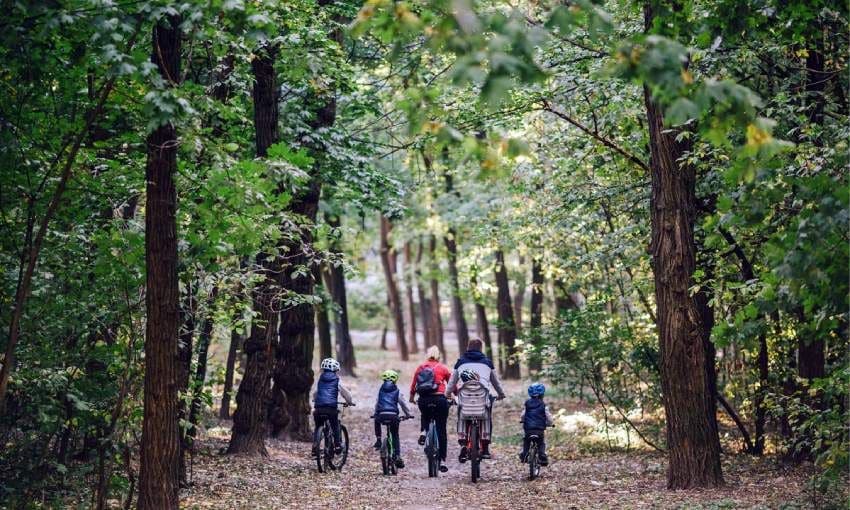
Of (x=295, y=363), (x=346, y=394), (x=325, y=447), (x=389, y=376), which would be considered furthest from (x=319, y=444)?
(x=295, y=363)

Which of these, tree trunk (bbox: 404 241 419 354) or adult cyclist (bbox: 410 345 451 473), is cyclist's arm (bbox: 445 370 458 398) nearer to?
adult cyclist (bbox: 410 345 451 473)

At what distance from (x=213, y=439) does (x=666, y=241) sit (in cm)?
988

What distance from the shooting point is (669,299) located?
10516 mm

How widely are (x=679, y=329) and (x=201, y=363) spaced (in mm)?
6546

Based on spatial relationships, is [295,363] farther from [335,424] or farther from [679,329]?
[679,329]

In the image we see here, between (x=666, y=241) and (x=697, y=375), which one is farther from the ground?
(x=666, y=241)

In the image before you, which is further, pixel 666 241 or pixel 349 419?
pixel 349 419

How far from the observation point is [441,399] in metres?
13.5

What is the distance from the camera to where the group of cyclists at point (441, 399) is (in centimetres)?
1287

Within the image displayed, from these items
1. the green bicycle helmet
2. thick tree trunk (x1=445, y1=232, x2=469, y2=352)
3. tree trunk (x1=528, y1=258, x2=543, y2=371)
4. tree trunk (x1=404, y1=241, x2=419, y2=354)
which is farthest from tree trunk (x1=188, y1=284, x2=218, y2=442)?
tree trunk (x1=404, y1=241, x2=419, y2=354)

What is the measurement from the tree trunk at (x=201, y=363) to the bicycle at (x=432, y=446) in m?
3.53

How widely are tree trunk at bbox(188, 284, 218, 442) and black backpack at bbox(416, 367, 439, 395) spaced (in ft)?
11.0

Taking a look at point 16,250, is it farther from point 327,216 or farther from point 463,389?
point 327,216

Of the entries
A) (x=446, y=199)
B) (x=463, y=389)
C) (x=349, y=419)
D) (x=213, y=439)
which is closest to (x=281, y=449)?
(x=213, y=439)
